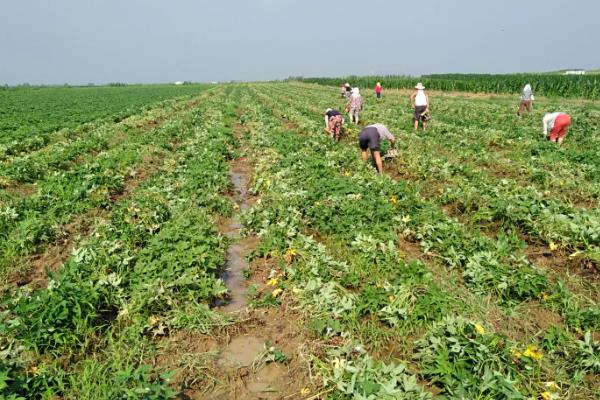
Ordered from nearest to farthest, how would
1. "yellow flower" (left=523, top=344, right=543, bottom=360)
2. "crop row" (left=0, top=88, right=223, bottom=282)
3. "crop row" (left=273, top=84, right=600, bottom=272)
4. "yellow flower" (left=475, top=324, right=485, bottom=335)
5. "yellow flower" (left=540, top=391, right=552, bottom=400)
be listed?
"yellow flower" (left=540, top=391, right=552, bottom=400) < "yellow flower" (left=523, top=344, right=543, bottom=360) < "yellow flower" (left=475, top=324, right=485, bottom=335) < "crop row" (left=273, top=84, right=600, bottom=272) < "crop row" (left=0, top=88, right=223, bottom=282)

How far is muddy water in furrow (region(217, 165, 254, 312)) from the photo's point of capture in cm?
503

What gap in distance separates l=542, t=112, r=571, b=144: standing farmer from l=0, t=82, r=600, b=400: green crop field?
2.21 meters

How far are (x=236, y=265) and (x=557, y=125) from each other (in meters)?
10.9

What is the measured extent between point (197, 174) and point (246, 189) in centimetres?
128

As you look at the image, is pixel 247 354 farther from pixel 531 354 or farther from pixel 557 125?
pixel 557 125

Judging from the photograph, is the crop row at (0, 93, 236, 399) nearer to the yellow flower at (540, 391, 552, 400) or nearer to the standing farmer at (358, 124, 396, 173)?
the yellow flower at (540, 391, 552, 400)

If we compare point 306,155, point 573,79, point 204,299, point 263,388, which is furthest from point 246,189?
point 573,79

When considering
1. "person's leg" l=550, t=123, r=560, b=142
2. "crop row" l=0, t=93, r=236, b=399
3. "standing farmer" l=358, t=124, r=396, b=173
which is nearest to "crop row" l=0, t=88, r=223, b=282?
"crop row" l=0, t=93, r=236, b=399

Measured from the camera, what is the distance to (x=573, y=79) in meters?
32.0

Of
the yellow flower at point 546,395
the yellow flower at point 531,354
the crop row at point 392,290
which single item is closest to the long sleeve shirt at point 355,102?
the crop row at point 392,290

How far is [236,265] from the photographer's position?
6.04 meters

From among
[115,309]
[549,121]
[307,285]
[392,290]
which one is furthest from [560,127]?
[115,309]

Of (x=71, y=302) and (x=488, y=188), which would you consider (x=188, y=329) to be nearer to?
(x=71, y=302)

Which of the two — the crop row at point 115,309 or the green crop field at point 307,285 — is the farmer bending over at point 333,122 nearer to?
the green crop field at point 307,285
